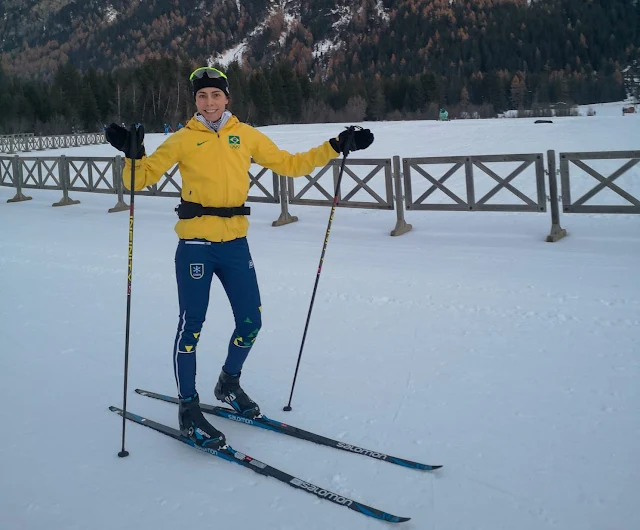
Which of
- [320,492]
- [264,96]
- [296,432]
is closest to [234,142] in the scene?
[296,432]

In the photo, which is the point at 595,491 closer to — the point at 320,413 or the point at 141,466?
the point at 320,413

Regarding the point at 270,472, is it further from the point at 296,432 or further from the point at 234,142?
the point at 234,142

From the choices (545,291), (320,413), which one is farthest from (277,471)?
(545,291)

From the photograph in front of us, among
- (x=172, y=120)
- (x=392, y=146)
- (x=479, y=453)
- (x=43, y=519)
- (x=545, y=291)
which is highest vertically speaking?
(x=172, y=120)

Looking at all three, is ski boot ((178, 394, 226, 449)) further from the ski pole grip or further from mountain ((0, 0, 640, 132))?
mountain ((0, 0, 640, 132))

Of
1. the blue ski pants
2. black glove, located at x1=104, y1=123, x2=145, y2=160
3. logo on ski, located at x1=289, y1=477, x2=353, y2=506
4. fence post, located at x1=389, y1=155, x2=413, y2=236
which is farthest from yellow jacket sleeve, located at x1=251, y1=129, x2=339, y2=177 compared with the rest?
fence post, located at x1=389, y1=155, x2=413, y2=236

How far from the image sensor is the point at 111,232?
11375mm

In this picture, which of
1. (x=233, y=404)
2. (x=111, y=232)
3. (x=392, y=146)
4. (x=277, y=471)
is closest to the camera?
(x=277, y=471)

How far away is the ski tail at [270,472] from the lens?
2.85m

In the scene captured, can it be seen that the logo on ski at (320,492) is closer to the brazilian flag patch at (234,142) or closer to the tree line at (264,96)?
the brazilian flag patch at (234,142)

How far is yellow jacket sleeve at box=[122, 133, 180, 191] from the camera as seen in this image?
141 inches

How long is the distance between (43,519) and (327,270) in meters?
4.94

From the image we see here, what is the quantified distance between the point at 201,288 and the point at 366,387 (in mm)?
1363

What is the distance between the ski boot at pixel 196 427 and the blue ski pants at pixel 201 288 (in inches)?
2.4
